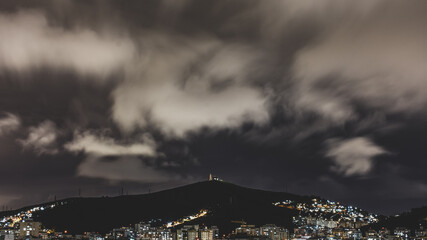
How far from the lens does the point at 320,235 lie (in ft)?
462

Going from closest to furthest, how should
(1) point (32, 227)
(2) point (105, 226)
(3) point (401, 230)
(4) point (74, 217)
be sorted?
(3) point (401, 230), (1) point (32, 227), (2) point (105, 226), (4) point (74, 217)

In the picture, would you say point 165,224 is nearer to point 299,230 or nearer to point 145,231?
point 145,231

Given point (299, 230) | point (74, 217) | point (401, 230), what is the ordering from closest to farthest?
point (401, 230), point (299, 230), point (74, 217)

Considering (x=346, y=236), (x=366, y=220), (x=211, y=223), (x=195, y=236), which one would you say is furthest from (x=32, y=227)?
(x=366, y=220)

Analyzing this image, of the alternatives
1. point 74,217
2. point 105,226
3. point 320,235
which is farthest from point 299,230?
point 74,217

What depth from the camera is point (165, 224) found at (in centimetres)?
18775

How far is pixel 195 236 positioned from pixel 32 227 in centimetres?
5774

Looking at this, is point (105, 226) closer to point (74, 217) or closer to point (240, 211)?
point (74, 217)

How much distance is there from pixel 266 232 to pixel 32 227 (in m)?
82.1

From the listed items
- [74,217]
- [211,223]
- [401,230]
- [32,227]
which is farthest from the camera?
[74,217]

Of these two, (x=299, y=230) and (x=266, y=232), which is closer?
(x=266, y=232)

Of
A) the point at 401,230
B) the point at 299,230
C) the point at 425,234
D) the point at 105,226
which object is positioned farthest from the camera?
the point at 105,226

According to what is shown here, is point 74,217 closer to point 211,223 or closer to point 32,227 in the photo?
point 32,227

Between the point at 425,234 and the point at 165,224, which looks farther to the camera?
the point at 165,224
